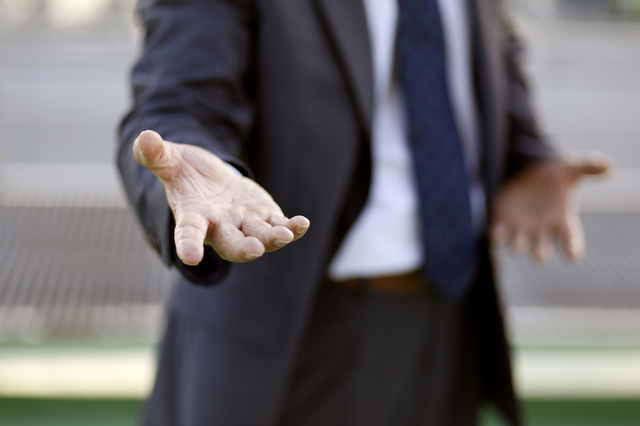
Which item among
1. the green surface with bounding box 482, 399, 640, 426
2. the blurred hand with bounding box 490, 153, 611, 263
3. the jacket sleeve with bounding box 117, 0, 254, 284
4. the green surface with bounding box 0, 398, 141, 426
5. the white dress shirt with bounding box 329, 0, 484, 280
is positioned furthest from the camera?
the green surface with bounding box 482, 399, 640, 426

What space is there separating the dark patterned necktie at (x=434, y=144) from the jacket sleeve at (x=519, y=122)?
0.29m

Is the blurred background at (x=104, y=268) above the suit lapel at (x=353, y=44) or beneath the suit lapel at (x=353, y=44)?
beneath

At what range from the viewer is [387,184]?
1006 millimetres

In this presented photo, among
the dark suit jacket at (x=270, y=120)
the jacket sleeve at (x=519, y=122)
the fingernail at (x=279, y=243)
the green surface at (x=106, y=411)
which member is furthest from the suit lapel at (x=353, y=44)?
the green surface at (x=106, y=411)

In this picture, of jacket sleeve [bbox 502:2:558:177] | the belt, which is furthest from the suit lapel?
jacket sleeve [bbox 502:2:558:177]

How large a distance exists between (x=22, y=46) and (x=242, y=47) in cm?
208

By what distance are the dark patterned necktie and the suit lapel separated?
0.12 m

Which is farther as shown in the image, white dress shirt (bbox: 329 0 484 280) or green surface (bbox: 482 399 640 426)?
green surface (bbox: 482 399 640 426)

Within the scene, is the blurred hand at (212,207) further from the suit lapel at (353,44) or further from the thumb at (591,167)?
the thumb at (591,167)

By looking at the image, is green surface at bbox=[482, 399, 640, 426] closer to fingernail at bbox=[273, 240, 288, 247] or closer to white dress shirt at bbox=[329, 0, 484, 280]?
white dress shirt at bbox=[329, 0, 484, 280]

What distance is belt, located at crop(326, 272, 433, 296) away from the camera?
1.02 metres

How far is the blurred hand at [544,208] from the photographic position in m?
1.16

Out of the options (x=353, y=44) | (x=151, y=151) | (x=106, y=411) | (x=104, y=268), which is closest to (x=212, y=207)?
(x=151, y=151)

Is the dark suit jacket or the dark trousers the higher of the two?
the dark suit jacket
